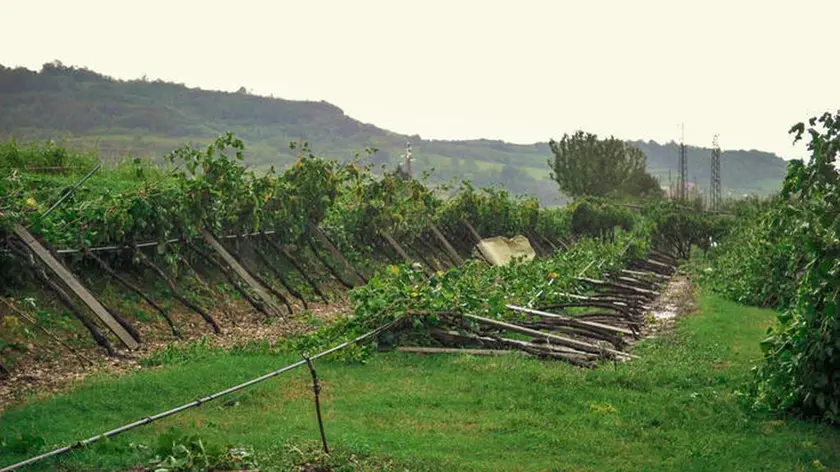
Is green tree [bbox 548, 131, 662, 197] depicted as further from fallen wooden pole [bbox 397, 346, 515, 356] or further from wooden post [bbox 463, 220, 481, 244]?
fallen wooden pole [bbox 397, 346, 515, 356]

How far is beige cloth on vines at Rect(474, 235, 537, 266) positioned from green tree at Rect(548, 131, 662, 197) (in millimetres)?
38433

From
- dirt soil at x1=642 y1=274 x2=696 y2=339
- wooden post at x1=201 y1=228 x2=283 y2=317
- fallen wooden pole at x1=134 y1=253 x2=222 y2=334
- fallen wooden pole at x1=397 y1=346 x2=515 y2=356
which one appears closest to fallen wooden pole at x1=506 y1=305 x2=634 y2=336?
dirt soil at x1=642 y1=274 x2=696 y2=339

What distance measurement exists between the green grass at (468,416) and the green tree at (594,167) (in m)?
61.1

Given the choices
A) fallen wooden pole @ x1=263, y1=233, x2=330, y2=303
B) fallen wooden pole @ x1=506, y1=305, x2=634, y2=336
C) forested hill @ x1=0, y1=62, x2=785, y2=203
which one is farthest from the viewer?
forested hill @ x1=0, y1=62, x2=785, y2=203

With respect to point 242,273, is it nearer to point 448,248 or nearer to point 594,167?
point 448,248

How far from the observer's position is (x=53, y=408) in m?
9.59

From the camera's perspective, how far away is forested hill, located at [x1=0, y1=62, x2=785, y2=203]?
12238cm

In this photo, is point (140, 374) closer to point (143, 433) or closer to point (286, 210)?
point (143, 433)

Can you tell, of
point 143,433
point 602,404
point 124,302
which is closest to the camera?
point 143,433

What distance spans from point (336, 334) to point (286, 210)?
7.58m

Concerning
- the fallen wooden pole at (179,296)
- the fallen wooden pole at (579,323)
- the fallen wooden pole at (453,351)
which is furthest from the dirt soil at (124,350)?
the fallen wooden pole at (579,323)

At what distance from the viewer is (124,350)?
13250mm

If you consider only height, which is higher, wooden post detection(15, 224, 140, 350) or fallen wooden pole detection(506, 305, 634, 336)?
wooden post detection(15, 224, 140, 350)

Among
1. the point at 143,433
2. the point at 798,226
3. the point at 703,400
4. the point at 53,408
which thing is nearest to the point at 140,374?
the point at 53,408
